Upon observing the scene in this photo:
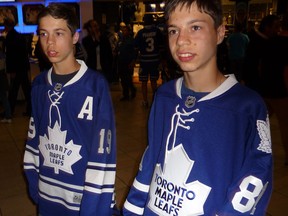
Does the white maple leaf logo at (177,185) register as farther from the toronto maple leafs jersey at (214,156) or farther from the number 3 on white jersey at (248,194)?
the number 3 on white jersey at (248,194)

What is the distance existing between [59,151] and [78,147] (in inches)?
4.1

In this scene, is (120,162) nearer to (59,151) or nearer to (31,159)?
(31,159)

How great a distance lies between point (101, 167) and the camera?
1.54 m

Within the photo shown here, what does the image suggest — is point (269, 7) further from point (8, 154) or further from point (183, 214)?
point (183, 214)

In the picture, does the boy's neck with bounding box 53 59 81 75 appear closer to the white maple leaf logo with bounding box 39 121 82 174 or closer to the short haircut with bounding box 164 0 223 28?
the white maple leaf logo with bounding box 39 121 82 174

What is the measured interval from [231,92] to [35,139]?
113cm

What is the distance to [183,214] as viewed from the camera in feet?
3.90

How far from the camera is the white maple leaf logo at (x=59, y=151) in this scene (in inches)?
63.1

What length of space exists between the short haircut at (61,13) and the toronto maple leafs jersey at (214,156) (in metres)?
0.71

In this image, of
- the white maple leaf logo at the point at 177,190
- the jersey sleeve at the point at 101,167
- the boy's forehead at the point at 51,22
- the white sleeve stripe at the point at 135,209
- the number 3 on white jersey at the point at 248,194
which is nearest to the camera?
the number 3 on white jersey at the point at 248,194

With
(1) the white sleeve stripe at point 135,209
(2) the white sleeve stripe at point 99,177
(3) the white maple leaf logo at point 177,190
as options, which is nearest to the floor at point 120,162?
(2) the white sleeve stripe at point 99,177

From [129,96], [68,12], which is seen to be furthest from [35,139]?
[129,96]

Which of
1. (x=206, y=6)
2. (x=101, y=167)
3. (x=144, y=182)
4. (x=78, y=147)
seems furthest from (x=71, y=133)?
(x=206, y=6)

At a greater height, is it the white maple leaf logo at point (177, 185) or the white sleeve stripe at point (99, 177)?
the white maple leaf logo at point (177, 185)
